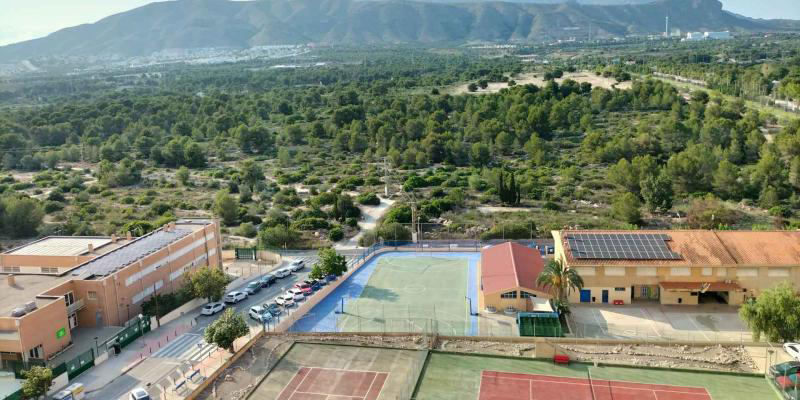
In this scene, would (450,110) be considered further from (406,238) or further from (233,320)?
(233,320)

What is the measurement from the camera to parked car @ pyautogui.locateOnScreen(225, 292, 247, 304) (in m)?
33.0

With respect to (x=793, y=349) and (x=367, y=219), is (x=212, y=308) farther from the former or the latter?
(x=793, y=349)

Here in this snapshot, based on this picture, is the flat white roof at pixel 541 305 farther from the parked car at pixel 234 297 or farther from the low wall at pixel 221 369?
the parked car at pixel 234 297

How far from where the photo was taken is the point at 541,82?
381 ft

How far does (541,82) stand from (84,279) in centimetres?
9863

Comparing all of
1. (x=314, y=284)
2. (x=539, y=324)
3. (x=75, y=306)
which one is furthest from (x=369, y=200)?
(x=75, y=306)

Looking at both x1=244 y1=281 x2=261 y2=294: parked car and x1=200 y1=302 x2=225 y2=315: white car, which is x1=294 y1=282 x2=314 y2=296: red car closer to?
x1=244 y1=281 x2=261 y2=294: parked car

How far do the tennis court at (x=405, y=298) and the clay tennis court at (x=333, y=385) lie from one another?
4.10m

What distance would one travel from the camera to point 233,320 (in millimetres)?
25891

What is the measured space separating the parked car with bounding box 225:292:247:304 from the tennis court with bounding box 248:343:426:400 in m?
7.39

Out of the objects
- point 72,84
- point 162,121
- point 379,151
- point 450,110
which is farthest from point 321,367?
point 72,84

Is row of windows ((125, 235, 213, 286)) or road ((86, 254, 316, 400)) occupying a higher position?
Answer: row of windows ((125, 235, 213, 286))

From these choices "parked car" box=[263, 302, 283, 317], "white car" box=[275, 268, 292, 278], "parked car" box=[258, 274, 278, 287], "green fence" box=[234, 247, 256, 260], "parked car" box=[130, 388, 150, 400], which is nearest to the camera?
"parked car" box=[130, 388, 150, 400]

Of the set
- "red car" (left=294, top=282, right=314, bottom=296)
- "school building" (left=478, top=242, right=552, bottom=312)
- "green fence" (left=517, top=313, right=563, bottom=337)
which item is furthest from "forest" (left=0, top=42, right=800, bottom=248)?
"green fence" (left=517, top=313, right=563, bottom=337)
